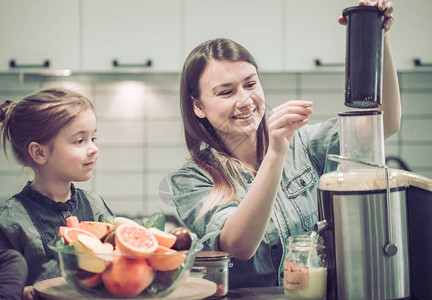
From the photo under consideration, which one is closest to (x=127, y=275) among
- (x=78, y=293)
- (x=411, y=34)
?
(x=78, y=293)

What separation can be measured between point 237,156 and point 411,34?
1.44m

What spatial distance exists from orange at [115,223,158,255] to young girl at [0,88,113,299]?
0.42 m

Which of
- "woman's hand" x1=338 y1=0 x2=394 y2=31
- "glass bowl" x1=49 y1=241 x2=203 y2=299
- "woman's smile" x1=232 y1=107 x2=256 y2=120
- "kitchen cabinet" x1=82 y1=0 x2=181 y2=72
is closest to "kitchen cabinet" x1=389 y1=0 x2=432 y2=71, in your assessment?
"kitchen cabinet" x1=82 y1=0 x2=181 y2=72

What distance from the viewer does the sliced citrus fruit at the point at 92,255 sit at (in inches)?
30.4

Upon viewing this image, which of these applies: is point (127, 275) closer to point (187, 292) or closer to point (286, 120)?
point (187, 292)

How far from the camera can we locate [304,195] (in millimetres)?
1304

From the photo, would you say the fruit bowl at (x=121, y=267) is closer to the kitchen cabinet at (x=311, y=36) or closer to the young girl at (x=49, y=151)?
the young girl at (x=49, y=151)

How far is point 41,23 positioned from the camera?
91.7 inches

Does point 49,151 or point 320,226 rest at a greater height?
point 49,151

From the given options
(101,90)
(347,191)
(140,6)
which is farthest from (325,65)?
(347,191)

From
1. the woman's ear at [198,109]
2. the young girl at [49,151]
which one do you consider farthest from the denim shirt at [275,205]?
the young girl at [49,151]

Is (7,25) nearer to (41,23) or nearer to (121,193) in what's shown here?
(41,23)

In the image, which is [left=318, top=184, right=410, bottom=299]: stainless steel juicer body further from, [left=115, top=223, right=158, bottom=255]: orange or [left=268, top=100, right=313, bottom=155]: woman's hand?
[left=115, top=223, right=158, bottom=255]: orange

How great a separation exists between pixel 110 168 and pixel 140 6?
0.79 meters
